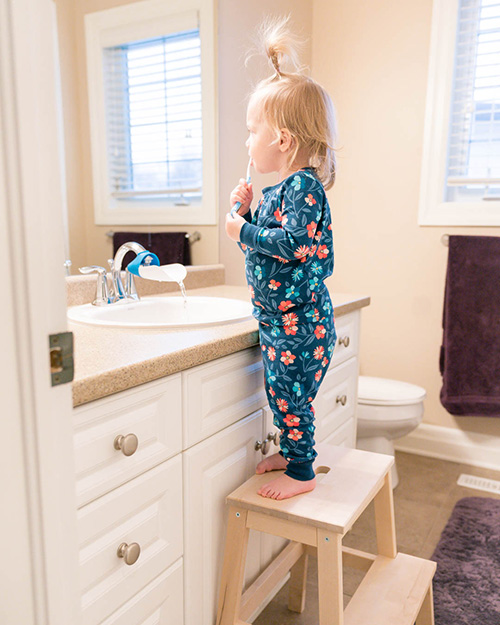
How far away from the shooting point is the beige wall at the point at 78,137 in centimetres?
141

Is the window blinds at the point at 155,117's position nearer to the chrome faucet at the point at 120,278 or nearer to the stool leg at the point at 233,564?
the chrome faucet at the point at 120,278

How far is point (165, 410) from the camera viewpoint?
1021 millimetres

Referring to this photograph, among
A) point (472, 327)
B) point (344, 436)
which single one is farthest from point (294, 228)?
point (472, 327)

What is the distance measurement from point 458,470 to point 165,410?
1.93 meters

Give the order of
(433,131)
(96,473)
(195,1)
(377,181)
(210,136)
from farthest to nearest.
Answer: (377,181) → (433,131) → (210,136) → (195,1) → (96,473)

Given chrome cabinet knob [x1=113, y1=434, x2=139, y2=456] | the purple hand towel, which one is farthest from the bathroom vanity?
the purple hand towel

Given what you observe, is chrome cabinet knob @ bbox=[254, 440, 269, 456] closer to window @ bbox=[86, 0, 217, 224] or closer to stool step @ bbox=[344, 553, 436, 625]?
stool step @ bbox=[344, 553, 436, 625]

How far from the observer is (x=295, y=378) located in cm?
122

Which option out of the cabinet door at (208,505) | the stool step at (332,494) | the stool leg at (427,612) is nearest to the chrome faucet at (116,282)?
the cabinet door at (208,505)

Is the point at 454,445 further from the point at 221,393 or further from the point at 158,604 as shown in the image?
the point at 158,604

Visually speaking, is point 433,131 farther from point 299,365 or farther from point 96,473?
point 96,473

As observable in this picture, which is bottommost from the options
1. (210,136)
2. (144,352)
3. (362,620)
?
(362,620)

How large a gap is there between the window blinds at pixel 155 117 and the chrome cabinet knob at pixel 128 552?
1.02m

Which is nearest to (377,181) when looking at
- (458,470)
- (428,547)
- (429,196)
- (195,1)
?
(429,196)
